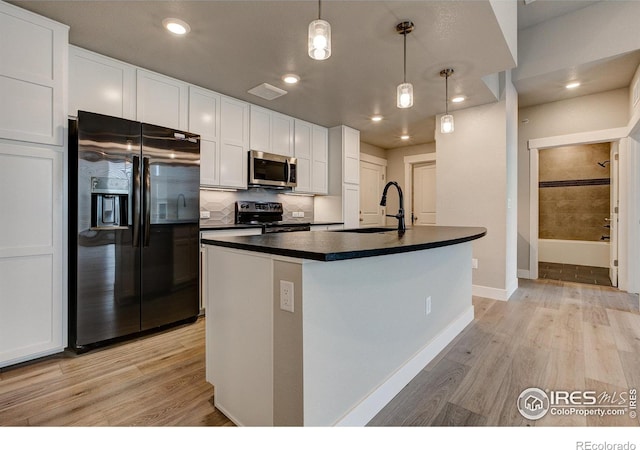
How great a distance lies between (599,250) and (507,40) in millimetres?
5401

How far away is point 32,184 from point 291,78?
2285 mm

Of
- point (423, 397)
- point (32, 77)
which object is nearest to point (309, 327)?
point (423, 397)

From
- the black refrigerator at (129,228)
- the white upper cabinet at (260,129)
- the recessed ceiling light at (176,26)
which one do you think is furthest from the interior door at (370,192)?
the recessed ceiling light at (176,26)

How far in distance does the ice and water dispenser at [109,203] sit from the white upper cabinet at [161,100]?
79 centimetres

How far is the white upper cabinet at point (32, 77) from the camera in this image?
2.04 m

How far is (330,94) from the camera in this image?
11.6ft

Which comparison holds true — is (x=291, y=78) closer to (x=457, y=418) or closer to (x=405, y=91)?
(x=405, y=91)

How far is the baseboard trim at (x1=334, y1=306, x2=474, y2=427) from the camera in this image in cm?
147

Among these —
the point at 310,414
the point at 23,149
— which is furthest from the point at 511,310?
the point at 23,149

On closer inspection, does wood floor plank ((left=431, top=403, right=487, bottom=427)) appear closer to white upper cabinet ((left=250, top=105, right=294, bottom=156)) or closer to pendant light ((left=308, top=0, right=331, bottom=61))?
pendant light ((left=308, top=0, right=331, bottom=61))

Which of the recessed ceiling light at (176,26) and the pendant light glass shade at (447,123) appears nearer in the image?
the recessed ceiling light at (176,26)

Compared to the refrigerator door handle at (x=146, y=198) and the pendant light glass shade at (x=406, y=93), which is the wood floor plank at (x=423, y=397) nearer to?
the pendant light glass shade at (x=406, y=93)

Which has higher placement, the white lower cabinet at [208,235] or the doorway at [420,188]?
the doorway at [420,188]
